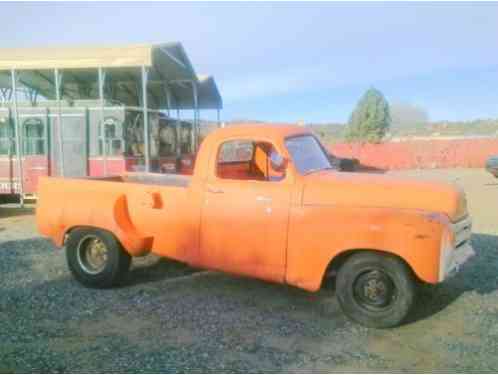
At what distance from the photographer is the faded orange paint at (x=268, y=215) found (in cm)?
445

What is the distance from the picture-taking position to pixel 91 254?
6055 mm

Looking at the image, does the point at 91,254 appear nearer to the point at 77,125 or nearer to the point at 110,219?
the point at 110,219

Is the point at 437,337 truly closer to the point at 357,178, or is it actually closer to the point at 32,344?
the point at 357,178

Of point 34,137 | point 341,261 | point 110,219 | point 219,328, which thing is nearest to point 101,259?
point 110,219

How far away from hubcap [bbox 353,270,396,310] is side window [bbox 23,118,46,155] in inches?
413

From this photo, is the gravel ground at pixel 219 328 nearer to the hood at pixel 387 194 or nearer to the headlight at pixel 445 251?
the headlight at pixel 445 251

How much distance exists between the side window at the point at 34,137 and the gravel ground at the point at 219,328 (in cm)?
679

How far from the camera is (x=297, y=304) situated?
5363 millimetres

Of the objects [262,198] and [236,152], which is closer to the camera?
[262,198]

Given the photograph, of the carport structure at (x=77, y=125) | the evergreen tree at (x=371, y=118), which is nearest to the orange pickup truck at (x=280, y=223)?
the carport structure at (x=77, y=125)

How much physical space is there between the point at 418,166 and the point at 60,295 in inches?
1101

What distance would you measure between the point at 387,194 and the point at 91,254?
367cm

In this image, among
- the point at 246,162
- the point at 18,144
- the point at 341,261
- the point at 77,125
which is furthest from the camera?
the point at 77,125

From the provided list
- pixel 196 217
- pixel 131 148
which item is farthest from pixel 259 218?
pixel 131 148
